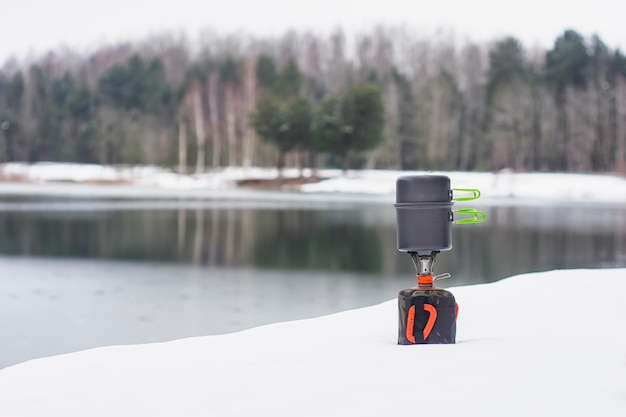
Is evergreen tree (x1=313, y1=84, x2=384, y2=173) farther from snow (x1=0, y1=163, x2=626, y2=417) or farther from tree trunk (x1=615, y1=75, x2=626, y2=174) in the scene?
snow (x1=0, y1=163, x2=626, y2=417)

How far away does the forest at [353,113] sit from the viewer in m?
52.3

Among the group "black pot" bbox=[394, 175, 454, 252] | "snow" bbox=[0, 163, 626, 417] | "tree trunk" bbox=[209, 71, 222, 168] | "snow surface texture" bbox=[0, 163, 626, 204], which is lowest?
"snow surface texture" bbox=[0, 163, 626, 204]

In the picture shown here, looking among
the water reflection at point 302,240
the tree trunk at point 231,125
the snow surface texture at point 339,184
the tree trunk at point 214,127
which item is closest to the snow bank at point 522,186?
the snow surface texture at point 339,184

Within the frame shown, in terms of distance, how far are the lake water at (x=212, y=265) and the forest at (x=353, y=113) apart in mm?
28075

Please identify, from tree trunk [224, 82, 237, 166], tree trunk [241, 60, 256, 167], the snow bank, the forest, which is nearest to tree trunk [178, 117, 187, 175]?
the forest

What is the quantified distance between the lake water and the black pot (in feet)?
10.2

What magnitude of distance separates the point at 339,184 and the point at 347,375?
4473 cm

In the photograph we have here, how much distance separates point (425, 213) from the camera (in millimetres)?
4766

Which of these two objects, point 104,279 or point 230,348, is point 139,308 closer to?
point 104,279

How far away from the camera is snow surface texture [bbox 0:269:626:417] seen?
3602mm

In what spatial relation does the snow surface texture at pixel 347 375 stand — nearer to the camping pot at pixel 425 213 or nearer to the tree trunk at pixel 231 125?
the camping pot at pixel 425 213

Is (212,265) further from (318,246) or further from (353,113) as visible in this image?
(353,113)

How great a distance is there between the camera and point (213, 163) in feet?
210

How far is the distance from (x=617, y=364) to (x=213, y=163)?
199 ft
